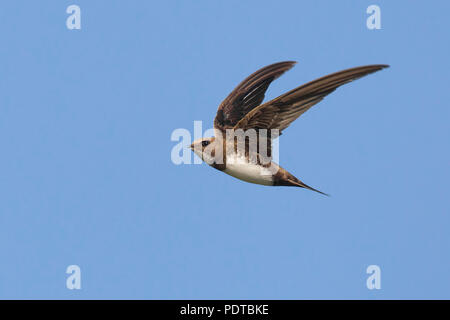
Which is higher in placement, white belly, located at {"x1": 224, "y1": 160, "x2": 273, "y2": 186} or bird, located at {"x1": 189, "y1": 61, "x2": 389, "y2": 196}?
bird, located at {"x1": 189, "y1": 61, "x2": 389, "y2": 196}

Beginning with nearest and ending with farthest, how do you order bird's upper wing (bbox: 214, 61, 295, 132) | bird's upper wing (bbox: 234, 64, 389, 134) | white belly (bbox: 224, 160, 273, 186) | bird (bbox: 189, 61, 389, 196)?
bird's upper wing (bbox: 234, 64, 389, 134) → bird (bbox: 189, 61, 389, 196) → white belly (bbox: 224, 160, 273, 186) → bird's upper wing (bbox: 214, 61, 295, 132)

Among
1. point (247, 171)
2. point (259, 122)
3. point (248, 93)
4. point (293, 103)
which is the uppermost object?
point (248, 93)

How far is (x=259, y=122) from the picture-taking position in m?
5.68

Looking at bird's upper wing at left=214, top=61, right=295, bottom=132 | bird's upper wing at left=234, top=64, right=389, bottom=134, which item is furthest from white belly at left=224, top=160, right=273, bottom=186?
bird's upper wing at left=214, top=61, right=295, bottom=132

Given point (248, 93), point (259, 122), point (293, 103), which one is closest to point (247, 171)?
point (259, 122)

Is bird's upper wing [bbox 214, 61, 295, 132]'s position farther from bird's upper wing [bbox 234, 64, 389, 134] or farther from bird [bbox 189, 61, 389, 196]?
bird's upper wing [bbox 234, 64, 389, 134]

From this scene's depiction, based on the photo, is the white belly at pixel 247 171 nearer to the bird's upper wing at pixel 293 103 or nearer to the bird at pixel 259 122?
the bird at pixel 259 122

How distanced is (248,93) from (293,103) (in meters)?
1.20

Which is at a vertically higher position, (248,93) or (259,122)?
(248,93)

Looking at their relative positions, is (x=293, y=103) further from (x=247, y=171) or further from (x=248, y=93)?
(x=248, y=93)

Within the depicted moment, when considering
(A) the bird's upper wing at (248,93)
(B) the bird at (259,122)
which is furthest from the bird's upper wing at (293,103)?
(A) the bird's upper wing at (248,93)

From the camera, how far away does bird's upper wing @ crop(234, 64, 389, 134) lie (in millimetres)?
5188

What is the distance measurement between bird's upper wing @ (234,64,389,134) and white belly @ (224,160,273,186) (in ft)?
1.18

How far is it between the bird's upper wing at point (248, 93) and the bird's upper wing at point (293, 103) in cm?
73
